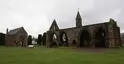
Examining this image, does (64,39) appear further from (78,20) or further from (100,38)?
(100,38)

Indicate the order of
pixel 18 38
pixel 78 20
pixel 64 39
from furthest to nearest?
pixel 18 38, pixel 64 39, pixel 78 20

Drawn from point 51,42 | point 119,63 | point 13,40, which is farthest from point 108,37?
point 13,40

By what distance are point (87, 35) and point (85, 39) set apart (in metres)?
1.86

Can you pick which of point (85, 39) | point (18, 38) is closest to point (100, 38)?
point (85, 39)

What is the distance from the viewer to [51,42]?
71250 millimetres

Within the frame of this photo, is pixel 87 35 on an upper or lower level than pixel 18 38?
upper

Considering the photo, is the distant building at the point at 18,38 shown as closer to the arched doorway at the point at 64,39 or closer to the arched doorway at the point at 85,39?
the arched doorway at the point at 64,39

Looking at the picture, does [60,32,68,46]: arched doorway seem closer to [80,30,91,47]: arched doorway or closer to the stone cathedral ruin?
the stone cathedral ruin

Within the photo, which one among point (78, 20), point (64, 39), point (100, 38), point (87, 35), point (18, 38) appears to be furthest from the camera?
point (18, 38)

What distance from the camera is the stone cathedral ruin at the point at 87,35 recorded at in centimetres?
4875

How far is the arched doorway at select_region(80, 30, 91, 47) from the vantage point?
5827cm

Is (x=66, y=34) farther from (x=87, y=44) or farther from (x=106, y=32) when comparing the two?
(x=106, y=32)

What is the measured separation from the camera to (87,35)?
194 ft

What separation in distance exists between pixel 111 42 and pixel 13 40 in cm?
5633
